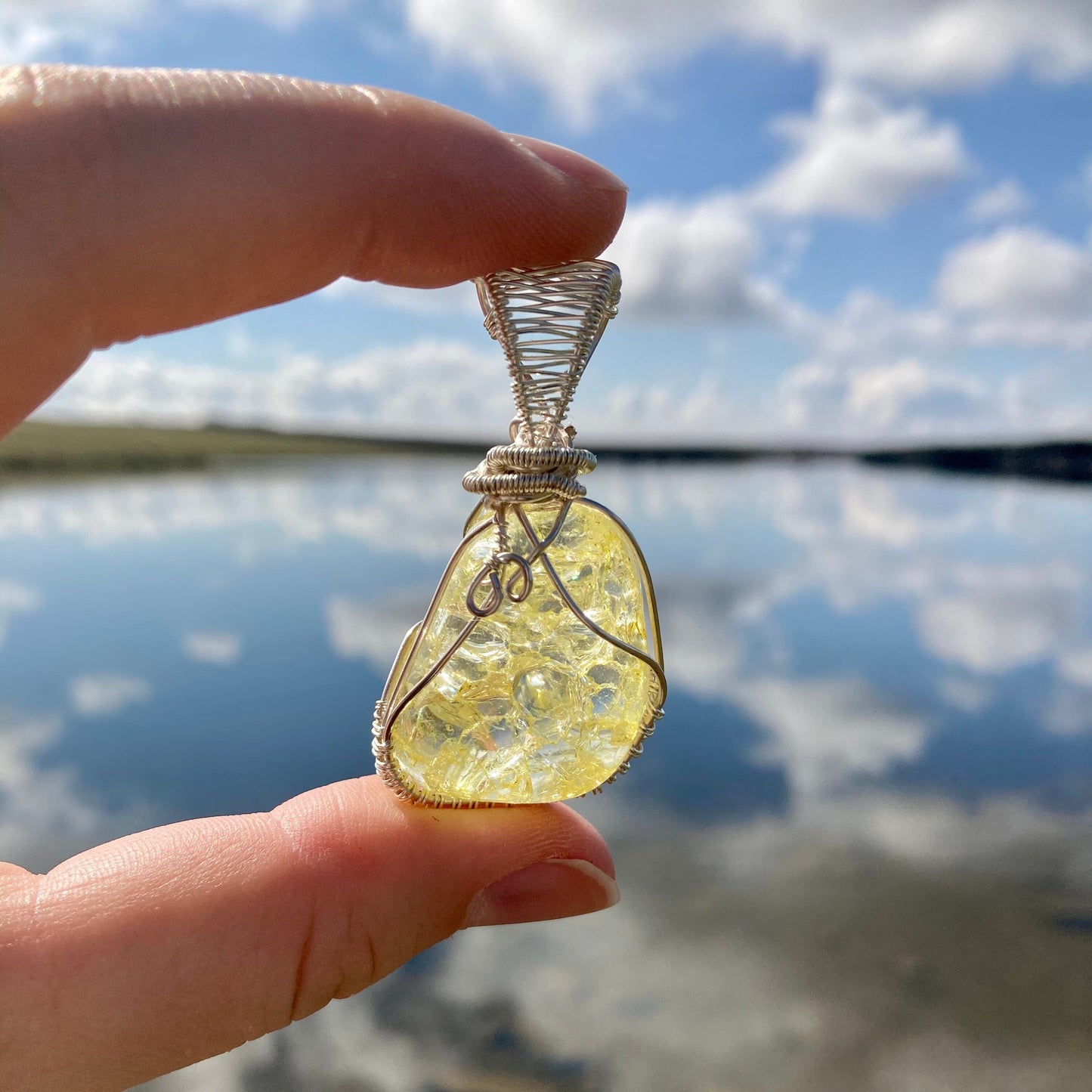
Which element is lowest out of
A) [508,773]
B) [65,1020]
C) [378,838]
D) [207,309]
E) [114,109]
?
[65,1020]

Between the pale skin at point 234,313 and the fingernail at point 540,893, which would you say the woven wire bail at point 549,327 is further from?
the fingernail at point 540,893

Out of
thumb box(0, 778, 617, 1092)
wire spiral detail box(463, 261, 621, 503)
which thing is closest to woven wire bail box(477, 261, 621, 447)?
wire spiral detail box(463, 261, 621, 503)

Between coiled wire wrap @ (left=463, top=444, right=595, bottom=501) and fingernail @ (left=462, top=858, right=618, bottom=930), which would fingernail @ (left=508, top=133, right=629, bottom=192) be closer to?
coiled wire wrap @ (left=463, top=444, right=595, bottom=501)

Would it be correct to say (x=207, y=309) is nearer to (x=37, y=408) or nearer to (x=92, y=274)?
(x=92, y=274)

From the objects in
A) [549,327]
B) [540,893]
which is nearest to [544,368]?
[549,327]

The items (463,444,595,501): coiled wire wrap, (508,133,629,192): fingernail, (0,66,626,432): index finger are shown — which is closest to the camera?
(0,66,626,432): index finger

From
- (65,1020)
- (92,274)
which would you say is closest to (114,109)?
(92,274)

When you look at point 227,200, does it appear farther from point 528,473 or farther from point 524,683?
point 524,683
